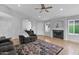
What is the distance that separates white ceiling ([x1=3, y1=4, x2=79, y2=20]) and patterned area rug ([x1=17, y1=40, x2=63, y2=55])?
537 millimetres

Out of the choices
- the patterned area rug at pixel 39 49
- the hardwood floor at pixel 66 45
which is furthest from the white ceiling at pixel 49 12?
the patterned area rug at pixel 39 49

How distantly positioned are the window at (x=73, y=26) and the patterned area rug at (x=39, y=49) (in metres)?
0.40

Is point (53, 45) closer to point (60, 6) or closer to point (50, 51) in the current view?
point (50, 51)

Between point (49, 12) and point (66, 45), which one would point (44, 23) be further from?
point (66, 45)

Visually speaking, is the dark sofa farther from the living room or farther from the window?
the window

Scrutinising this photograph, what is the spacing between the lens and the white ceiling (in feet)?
7.14

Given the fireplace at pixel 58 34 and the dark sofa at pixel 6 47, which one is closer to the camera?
the dark sofa at pixel 6 47

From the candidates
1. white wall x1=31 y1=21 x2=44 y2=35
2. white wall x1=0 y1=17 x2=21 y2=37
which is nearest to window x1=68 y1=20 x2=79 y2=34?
white wall x1=31 y1=21 x2=44 y2=35

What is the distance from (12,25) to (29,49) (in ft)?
1.84

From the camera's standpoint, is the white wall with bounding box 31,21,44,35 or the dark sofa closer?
the dark sofa

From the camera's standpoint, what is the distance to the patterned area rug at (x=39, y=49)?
7.24 feet

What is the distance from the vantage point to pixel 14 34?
86.8 inches

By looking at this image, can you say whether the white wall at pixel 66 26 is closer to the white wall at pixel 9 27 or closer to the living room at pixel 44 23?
the living room at pixel 44 23

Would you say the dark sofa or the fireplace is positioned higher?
the fireplace
